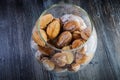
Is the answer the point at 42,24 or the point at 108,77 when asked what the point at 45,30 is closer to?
the point at 42,24

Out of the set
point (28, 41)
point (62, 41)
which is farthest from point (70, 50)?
point (28, 41)

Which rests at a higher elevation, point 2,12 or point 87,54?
point 2,12

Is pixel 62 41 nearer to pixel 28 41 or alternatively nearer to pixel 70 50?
pixel 70 50

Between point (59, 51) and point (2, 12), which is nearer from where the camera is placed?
point (59, 51)

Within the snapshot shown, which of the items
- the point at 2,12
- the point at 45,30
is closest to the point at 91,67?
the point at 45,30

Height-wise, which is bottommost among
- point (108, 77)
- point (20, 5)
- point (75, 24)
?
point (108, 77)
